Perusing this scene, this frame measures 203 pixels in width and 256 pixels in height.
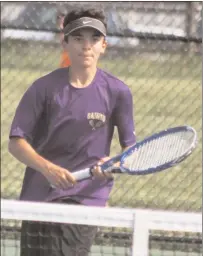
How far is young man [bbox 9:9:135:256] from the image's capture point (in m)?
2.95

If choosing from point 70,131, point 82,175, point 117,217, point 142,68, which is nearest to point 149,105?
point 142,68

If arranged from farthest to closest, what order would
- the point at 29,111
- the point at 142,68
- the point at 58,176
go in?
1. the point at 142,68
2. the point at 29,111
3. the point at 58,176

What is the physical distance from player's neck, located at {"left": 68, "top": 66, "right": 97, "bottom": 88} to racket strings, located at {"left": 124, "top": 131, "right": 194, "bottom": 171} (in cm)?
31

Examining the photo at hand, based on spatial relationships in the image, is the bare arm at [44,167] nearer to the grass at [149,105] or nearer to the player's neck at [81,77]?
the player's neck at [81,77]

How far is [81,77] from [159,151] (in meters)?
0.39

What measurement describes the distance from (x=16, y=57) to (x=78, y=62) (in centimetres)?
650

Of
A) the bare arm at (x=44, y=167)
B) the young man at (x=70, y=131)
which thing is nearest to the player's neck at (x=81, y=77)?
the young man at (x=70, y=131)

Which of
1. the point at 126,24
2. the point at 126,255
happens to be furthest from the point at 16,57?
the point at 126,255

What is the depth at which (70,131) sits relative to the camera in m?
2.96

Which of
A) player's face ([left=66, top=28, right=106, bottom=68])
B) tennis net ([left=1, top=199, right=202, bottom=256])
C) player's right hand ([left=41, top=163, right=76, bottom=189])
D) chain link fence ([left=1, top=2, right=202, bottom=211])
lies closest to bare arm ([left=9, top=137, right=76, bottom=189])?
player's right hand ([left=41, top=163, right=76, bottom=189])

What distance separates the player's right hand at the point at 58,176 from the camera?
2.84 meters

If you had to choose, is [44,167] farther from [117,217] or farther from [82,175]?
[117,217]

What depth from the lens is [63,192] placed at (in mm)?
2967

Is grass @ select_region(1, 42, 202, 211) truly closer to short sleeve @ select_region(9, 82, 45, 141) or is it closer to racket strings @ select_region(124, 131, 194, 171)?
racket strings @ select_region(124, 131, 194, 171)
